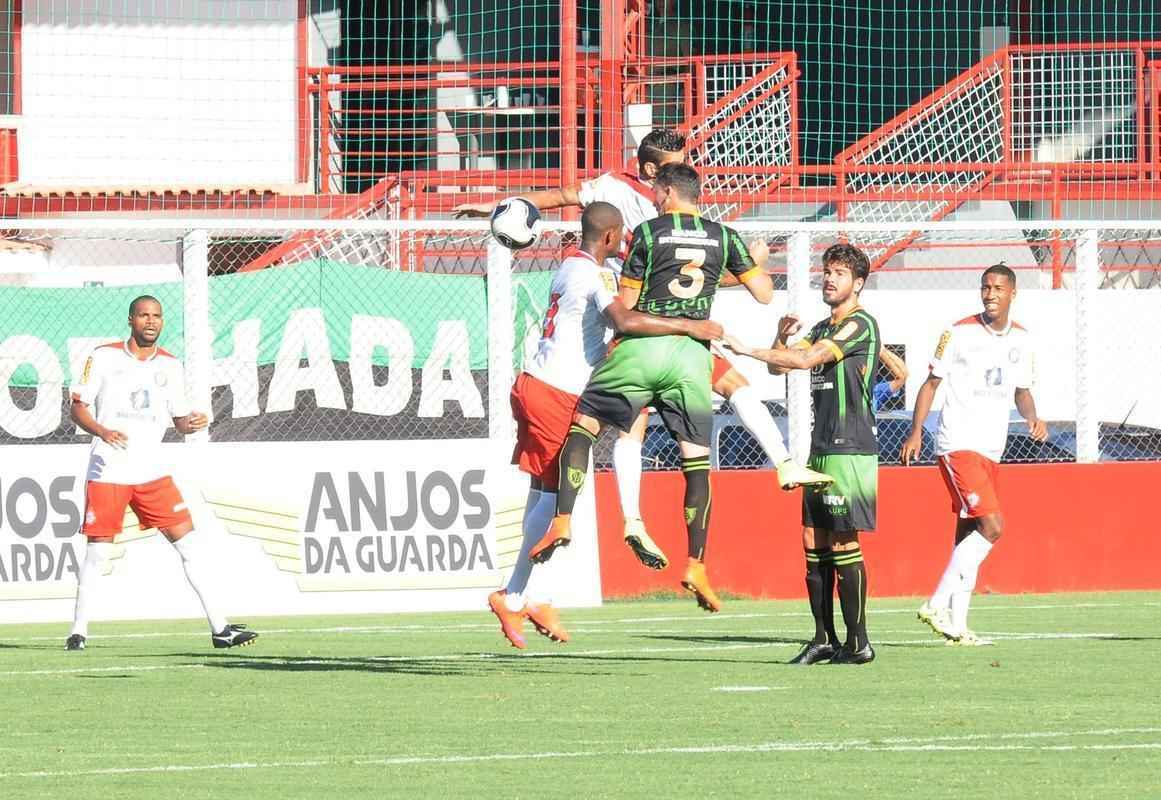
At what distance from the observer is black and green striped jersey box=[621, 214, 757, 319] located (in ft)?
35.7

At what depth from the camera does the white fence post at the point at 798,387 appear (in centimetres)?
1734

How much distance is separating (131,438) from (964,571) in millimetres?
4904

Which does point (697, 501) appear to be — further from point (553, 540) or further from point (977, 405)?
point (977, 405)

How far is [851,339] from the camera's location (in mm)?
11234

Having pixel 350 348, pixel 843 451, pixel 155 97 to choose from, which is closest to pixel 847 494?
pixel 843 451

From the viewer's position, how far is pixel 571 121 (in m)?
20.4

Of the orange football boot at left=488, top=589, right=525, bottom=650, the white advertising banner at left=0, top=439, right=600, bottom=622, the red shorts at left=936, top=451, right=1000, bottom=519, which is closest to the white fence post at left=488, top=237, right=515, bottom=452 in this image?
the white advertising banner at left=0, top=439, right=600, bottom=622

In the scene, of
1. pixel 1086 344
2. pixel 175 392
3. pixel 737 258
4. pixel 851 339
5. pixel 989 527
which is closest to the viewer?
pixel 737 258

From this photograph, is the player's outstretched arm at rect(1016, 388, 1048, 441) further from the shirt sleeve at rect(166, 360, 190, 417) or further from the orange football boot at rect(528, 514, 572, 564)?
the shirt sleeve at rect(166, 360, 190, 417)

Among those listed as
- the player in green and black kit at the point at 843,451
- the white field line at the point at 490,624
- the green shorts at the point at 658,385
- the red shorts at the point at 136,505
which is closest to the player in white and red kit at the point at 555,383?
the green shorts at the point at 658,385

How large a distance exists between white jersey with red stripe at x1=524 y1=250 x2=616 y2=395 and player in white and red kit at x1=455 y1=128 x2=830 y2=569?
0.24 m

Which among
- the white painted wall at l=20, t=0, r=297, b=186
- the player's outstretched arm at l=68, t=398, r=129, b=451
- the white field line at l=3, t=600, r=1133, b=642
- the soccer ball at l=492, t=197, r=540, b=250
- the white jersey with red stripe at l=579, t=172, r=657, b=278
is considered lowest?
the white field line at l=3, t=600, r=1133, b=642

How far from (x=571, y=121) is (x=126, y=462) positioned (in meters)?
7.79

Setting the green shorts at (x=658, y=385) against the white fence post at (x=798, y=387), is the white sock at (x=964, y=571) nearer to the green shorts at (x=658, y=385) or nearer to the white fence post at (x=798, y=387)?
the green shorts at (x=658, y=385)
